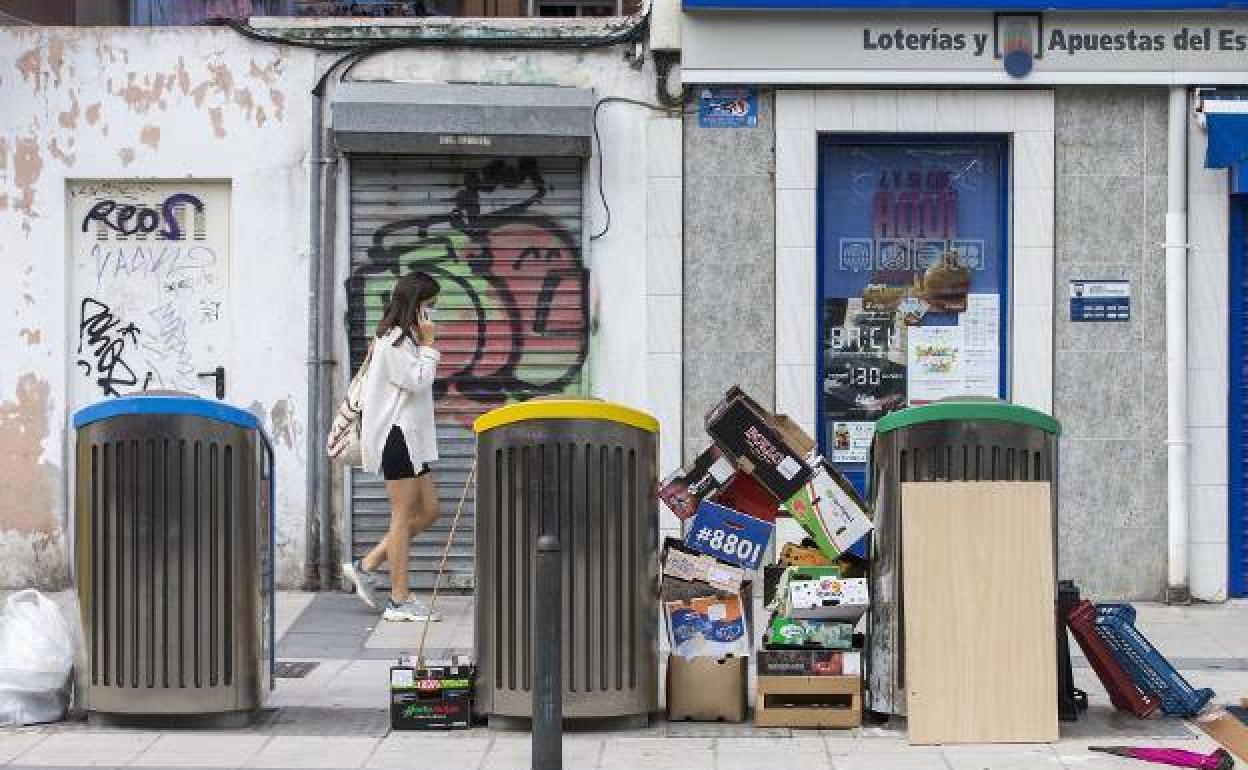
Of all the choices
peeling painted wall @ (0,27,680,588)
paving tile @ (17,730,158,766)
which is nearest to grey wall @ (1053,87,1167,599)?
peeling painted wall @ (0,27,680,588)

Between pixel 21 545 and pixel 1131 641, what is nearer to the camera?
pixel 1131 641

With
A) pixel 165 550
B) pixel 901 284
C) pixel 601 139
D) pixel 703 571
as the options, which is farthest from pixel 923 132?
pixel 165 550

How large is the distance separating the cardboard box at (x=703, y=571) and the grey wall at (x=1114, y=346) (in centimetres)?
433

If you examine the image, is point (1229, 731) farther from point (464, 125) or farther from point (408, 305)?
point (464, 125)

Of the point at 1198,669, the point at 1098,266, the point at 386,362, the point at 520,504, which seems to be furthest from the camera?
the point at 1098,266

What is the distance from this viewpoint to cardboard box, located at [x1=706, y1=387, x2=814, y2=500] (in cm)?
880

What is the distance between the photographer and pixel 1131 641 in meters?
8.98

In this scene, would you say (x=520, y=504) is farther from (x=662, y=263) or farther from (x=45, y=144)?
(x=45, y=144)

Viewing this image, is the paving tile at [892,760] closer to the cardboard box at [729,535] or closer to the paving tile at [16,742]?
the cardboard box at [729,535]

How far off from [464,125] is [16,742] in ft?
16.8

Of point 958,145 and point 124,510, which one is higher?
point 958,145

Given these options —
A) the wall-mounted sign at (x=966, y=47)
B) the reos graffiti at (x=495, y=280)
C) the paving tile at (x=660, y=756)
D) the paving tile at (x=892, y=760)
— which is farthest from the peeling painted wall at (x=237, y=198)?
the paving tile at (x=892, y=760)

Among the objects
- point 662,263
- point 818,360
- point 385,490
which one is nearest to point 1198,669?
point 818,360

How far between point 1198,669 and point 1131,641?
1630 millimetres
